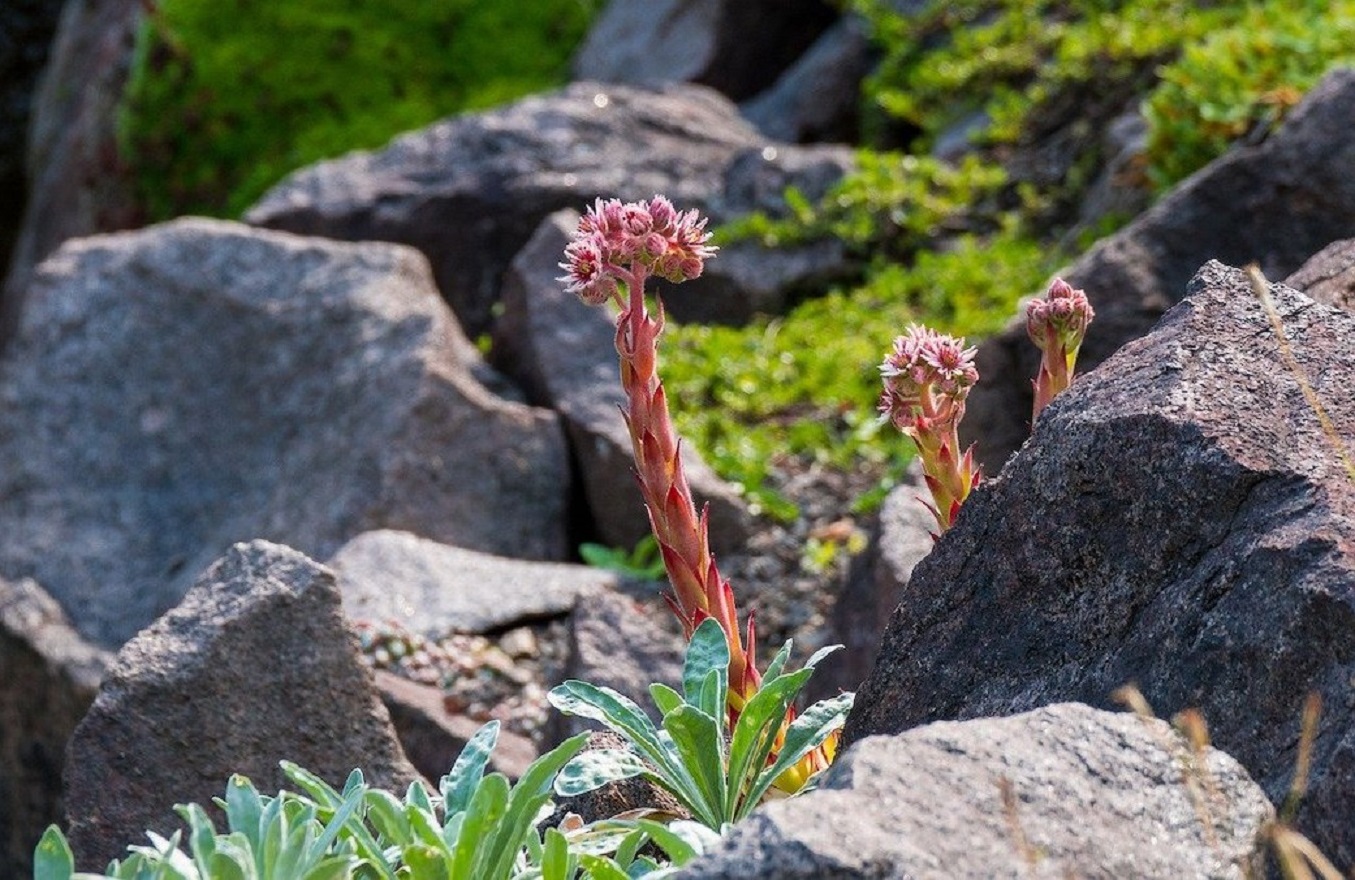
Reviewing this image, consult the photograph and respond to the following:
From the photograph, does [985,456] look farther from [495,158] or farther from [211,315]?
[495,158]

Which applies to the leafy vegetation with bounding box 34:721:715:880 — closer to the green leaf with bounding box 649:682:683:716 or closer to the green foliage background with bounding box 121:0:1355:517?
the green leaf with bounding box 649:682:683:716

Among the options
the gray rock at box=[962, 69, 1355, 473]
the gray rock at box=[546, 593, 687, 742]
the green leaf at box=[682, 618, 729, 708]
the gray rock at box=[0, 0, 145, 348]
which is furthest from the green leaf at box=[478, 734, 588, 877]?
the gray rock at box=[0, 0, 145, 348]

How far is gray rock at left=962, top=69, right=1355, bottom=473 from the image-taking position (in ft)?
18.3

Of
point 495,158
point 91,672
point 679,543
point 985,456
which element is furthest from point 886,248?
point 679,543

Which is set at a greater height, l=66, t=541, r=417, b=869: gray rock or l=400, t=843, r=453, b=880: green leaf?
l=400, t=843, r=453, b=880: green leaf

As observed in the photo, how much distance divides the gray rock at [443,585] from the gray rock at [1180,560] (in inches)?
114

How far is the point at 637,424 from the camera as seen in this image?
109 inches

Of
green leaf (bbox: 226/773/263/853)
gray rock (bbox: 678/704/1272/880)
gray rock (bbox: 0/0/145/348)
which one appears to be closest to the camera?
gray rock (bbox: 678/704/1272/880)

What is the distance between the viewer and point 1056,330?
2.98 meters

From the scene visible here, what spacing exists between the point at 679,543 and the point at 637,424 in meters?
0.21

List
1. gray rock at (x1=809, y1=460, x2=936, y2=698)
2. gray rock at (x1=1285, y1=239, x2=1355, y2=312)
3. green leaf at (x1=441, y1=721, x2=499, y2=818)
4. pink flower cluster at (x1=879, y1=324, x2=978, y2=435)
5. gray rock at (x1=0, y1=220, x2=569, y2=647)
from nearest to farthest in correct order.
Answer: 1. green leaf at (x1=441, y1=721, x2=499, y2=818)
2. pink flower cluster at (x1=879, y1=324, x2=978, y2=435)
3. gray rock at (x1=1285, y1=239, x2=1355, y2=312)
4. gray rock at (x1=809, y1=460, x2=936, y2=698)
5. gray rock at (x1=0, y1=220, x2=569, y2=647)

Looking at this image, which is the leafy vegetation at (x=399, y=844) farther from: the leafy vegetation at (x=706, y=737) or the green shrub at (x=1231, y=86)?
the green shrub at (x=1231, y=86)

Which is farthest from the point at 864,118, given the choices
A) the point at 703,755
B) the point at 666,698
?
the point at 703,755

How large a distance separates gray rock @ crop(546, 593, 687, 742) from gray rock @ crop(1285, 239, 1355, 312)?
81.7 inches
